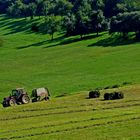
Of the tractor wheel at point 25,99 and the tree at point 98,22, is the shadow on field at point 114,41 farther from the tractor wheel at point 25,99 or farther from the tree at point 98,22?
the tractor wheel at point 25,99

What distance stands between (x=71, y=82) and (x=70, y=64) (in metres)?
23.8

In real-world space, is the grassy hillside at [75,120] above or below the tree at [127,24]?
below

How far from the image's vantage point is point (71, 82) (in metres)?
87.6

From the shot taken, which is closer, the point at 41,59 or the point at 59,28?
the point at 41,59

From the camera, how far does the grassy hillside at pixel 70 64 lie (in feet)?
283

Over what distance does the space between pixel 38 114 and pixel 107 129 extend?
43.3 feet

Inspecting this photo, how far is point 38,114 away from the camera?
5353 cm

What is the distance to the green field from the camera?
43.5 metres

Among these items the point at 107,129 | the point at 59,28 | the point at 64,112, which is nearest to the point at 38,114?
the point at 64,112

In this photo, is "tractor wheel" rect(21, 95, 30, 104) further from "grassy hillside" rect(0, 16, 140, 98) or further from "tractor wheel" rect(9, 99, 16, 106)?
"grassy hillside" rect(0, 16, 140, 98)

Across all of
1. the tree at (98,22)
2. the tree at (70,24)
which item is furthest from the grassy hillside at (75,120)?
the tree at (70,24)

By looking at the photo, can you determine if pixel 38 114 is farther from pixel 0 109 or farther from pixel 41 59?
pixel 41 59

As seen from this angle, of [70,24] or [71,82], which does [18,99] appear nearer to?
[71,82]

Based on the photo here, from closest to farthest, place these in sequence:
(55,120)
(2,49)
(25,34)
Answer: (55,120), (2,49), (25,34)
